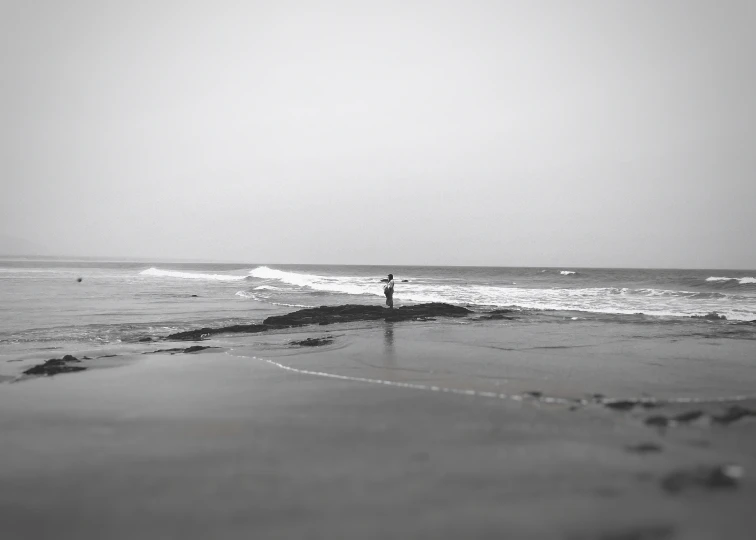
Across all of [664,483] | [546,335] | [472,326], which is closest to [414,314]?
[472,326]

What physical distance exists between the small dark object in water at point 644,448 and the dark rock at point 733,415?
1.41 metres

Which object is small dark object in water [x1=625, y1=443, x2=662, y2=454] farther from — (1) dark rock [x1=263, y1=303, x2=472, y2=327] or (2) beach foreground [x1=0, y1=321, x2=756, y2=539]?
(1) dark rock [x1=263, y1=303, x2=472, y2=327]

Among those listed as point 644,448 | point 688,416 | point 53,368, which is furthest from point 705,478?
point 53,368

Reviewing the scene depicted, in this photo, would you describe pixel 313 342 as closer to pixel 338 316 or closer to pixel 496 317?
pixel 338 316

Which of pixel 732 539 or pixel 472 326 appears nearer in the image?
pixel 732 539

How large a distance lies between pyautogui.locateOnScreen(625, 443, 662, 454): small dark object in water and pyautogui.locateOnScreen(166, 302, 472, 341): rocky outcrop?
436 inches

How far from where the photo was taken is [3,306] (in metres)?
19.5

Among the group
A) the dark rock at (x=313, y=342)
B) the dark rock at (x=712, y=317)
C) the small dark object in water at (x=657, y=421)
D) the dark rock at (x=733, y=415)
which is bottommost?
the dark rock at (x=313, y=342)

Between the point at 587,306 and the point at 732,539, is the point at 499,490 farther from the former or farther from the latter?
the point at 587,306

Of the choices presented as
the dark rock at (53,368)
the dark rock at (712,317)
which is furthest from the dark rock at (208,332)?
the dark rock at (712,317)

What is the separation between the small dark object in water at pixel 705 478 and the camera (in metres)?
3.70

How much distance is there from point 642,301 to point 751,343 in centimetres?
1361

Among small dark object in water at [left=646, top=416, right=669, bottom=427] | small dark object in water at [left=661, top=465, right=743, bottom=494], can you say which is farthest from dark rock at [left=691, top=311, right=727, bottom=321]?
small dark object in water at [left=661, top=465, right=743, bottom=494]

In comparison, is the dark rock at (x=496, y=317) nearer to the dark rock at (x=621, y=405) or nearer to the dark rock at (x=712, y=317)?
the dark rock at (x=712, y=317)
